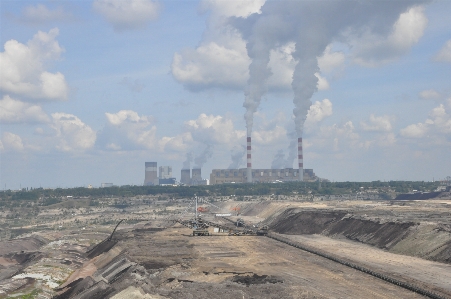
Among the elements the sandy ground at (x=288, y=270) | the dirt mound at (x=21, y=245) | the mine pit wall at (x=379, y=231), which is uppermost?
the mine pit wall at (x=379, y=231)

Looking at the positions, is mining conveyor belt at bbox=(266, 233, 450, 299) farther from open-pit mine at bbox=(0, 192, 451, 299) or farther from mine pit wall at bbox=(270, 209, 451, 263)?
mine pit wall at bbox=(270, 209, 451, 263)

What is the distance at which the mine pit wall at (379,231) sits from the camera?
53.7m

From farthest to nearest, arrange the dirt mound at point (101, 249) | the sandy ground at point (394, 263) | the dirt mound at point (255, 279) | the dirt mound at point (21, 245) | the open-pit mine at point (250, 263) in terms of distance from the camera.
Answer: the dirt mound at point (21, 245) < the dirt mound at point (101, 249) < the sandy ground at point (394, 263) < the dirt mound at point (255, 279) < the open-pit mine at point (250, 263)

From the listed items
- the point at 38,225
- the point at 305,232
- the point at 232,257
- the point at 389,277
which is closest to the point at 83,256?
the point at 232,257

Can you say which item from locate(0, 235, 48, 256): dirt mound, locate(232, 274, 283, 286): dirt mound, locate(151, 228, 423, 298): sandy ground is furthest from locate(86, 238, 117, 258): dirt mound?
locate(232, 274, 283, 286): dirt mound

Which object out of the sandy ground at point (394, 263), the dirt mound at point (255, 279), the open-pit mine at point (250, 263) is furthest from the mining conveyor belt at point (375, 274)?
the dirt mound at point (255, 279)

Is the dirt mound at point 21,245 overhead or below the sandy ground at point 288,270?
below

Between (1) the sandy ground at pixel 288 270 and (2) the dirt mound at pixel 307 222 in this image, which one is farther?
(2) the dirt mound at pixel 307 222

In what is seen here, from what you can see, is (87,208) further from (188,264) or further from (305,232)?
(188,264)

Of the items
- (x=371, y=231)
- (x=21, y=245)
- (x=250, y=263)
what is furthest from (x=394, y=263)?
(x=21, y=245)

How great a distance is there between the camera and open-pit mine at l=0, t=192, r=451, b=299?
3650cm

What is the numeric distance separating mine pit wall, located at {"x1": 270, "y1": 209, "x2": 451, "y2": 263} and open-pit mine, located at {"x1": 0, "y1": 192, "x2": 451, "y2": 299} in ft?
0.54

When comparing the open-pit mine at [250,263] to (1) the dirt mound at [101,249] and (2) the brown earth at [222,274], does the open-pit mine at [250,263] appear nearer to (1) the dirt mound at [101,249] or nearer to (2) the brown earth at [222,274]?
(2) the brown earth at [222,274]

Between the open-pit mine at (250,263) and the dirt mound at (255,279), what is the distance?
75 mm
